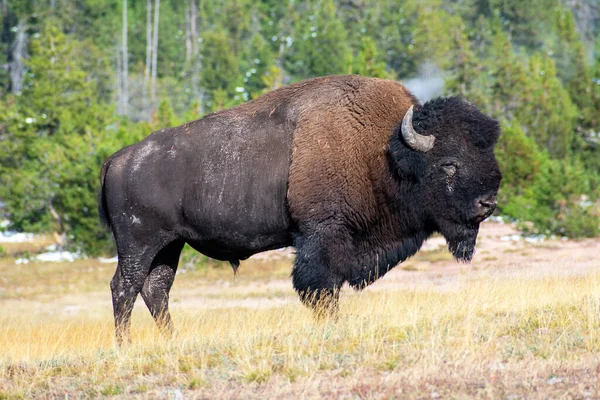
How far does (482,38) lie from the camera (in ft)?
230

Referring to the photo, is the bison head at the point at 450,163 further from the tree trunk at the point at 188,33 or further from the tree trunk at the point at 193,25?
the tree trunk at the point at 193,25

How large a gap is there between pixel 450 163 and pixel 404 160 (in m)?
0.47

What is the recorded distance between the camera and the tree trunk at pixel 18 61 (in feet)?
198

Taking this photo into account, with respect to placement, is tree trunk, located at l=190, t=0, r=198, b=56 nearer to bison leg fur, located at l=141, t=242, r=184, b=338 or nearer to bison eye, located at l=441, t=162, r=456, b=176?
bison leg fur, located at l=141, t=242, r=184, b=338

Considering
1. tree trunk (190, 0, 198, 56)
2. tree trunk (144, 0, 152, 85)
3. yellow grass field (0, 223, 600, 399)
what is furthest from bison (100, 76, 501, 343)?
tree trunk (190, 0, 198, 56)

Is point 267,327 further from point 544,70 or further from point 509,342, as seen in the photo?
point 544,70

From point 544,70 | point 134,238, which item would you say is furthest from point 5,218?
point 134,238

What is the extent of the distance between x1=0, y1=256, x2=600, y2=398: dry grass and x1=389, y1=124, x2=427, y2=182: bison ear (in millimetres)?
1306

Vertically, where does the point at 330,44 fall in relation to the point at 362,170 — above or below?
below

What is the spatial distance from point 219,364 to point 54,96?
30963mm

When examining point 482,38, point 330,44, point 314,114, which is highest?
point 314,114

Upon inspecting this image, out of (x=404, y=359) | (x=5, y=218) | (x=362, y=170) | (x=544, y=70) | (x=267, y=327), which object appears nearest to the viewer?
(x=404, y=359)

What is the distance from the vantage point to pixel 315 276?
8180 mm

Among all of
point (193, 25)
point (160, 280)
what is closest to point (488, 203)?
point (160, 280)
